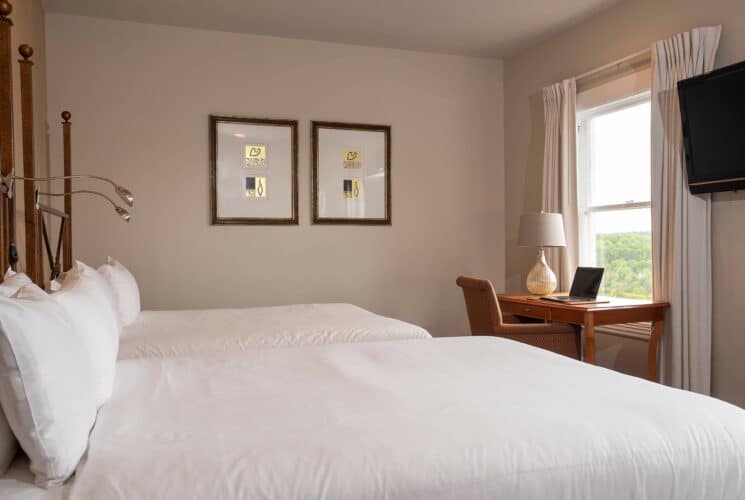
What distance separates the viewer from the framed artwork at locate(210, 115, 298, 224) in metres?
4.39

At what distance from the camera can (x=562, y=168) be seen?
4.34 m

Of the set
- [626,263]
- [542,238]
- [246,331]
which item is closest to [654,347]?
[626,263]

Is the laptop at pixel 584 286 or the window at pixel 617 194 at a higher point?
the window at pixel 617 194

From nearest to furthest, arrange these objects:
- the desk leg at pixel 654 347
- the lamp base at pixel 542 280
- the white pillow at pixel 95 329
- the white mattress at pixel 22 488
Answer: the white mattress at pixel 22 488
the white pillow at pixel 95 329
the desk leg at pixel 654 347
the lamp base at pixel 542 280

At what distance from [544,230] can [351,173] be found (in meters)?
1.68

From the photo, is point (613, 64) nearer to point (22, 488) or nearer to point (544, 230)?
point (544, 230)

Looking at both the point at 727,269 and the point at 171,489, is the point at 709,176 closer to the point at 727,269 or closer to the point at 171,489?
the point at 727,269

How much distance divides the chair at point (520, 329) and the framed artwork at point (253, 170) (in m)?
1.72

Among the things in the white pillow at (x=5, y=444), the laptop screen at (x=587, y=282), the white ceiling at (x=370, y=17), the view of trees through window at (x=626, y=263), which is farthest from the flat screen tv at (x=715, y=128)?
the white pillow at (x=5, y=444)

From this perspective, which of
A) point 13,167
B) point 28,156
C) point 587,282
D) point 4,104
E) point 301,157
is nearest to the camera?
point 4,104

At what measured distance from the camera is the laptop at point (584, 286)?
3.76 meters

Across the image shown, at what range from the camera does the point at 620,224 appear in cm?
404

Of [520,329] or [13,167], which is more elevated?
[13,167]

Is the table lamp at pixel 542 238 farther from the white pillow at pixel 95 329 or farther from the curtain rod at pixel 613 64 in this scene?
the white pillow at pixel 95 329
